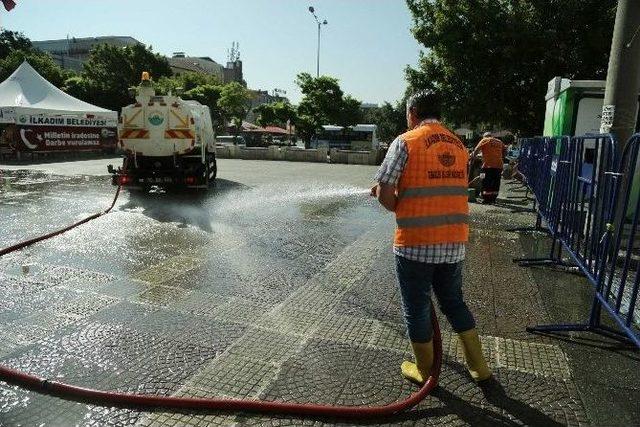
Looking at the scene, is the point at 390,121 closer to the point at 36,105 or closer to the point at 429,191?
the point at 36,105

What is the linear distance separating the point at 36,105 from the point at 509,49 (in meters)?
20.4

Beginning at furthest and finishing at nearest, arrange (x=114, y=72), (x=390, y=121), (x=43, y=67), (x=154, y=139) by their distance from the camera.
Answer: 1. (x=390, y=121)
2. (x=114, y=72)
3. (x=43, y=67)
4. (x=154, y=139)

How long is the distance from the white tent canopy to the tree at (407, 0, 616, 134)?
55.6 ft

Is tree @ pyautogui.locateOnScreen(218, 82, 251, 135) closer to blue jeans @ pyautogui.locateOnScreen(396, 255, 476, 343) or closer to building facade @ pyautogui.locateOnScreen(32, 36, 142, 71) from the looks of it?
blue jeans @ pyautogui.locateOnScreen(396, 255, 476, 343)

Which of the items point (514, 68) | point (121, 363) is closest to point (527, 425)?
point (121, 363)

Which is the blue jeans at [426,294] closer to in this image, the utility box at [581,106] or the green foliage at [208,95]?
the utility box at [581,106]

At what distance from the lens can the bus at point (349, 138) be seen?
137 feet

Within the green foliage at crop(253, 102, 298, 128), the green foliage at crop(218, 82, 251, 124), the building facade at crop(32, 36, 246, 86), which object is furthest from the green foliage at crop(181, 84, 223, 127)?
the building facade at crop(32, 36, 246, 86)

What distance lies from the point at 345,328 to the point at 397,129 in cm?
6932

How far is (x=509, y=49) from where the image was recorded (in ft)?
53.9

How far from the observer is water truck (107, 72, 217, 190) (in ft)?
36.8

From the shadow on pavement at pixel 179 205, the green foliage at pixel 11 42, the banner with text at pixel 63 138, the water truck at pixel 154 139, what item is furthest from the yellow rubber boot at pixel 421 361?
the green foliage at pixel 11 42

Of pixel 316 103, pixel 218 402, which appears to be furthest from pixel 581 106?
pixel 316 103

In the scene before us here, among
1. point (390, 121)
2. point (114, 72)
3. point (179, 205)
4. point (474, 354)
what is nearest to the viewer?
point (474, 354)
